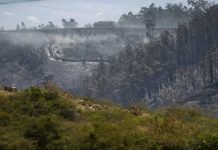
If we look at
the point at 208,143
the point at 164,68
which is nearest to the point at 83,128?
the point at 208,143

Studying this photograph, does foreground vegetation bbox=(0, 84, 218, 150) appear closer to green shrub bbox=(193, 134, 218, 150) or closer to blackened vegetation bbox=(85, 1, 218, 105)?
green shrub bbox=(193, 134, 218, 150)

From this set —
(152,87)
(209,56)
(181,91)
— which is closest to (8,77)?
(152,87)

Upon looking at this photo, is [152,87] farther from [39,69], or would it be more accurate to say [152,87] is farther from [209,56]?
[39,69]

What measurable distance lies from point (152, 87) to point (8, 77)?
67541mm

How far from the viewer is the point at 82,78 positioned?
18412 centimetres

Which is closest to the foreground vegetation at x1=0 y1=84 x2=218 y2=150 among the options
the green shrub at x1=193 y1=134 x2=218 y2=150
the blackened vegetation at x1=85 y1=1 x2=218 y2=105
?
the green shrub at x1=193 y1=134 x2=218 y2=150

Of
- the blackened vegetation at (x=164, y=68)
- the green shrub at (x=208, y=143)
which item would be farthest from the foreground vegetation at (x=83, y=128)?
the blackened vegetation at (x=164, y=68)

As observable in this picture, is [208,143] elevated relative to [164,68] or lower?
elevated

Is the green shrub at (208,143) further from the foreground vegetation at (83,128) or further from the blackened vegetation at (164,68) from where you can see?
the blackened vegetation at (164,68)

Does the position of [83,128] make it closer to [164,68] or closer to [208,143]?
[208,143]

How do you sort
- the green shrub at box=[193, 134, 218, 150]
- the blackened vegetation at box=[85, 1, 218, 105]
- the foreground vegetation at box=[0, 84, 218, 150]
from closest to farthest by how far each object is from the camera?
the green shrub at box=[193, 134, 218, 150]
the foreground vegetation at box=[0, 84, 218, 150]
the blackened vegetation at box=[85, 1, 218, 105]

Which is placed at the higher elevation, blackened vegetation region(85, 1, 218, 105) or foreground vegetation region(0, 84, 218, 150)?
foreground vegetation region(0, 84, 218, 150)

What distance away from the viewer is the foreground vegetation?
2456 cm

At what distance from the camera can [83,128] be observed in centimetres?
2658
